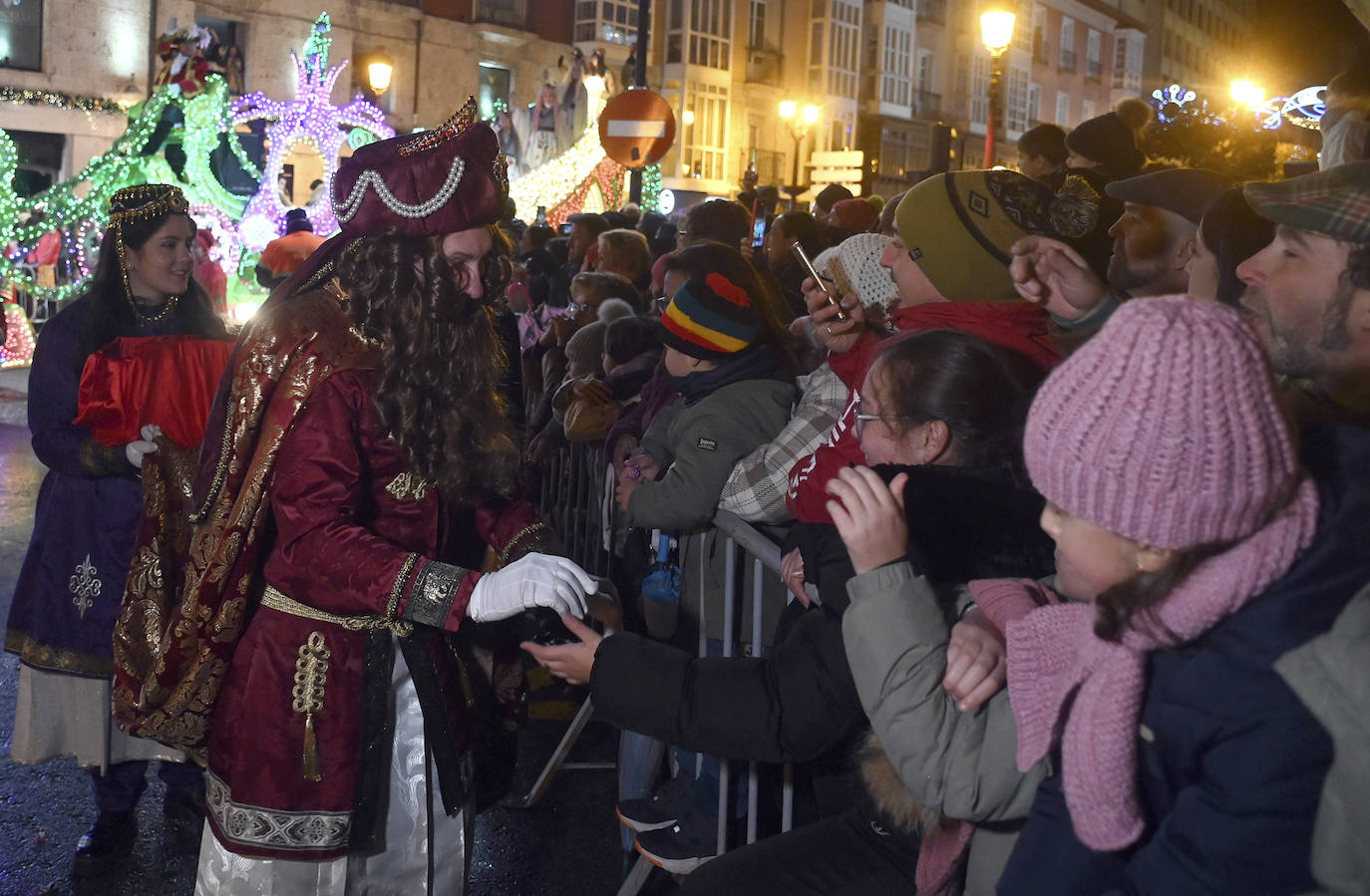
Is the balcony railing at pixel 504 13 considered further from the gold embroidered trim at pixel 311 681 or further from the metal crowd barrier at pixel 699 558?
the gold embroidered trim at pixel 311 681

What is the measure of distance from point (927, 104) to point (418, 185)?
44340 millimetres

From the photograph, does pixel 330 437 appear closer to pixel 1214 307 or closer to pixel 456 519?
pixel 456 519

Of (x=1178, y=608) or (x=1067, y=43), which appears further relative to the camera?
(x=1067, y=43)

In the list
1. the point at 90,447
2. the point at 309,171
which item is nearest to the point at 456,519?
the point at 90,447

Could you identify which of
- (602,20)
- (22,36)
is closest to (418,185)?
(22,36)

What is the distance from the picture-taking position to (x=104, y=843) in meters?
4.01

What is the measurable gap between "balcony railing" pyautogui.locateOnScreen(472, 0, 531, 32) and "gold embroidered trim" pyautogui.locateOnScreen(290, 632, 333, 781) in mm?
30840

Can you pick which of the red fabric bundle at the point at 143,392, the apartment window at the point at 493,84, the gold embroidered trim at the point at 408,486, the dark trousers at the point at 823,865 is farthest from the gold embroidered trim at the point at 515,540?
the apartment window at the point at 493,84

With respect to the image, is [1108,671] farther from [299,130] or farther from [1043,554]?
[299,130]

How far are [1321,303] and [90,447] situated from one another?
3625mm

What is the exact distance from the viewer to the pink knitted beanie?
4.66ft

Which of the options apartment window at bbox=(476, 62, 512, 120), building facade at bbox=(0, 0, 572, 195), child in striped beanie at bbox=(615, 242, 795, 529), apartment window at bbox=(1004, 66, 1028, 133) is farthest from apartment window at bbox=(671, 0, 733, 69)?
child in striped beanie at bbox=(615, 242, 795, 529)

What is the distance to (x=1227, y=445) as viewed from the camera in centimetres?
142

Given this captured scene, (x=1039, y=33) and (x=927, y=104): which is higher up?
(x=1039, y=33)
